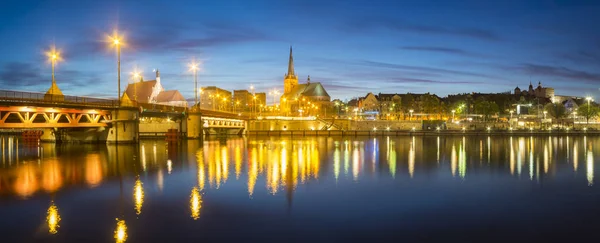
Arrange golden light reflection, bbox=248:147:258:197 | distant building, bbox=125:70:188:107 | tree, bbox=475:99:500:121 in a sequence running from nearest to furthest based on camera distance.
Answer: golden light reflection, bbox=248:147:258:197
distant building, bbox=125:70:188:107
tree, bbox=475:99:500:121

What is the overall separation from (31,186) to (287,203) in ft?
57.6

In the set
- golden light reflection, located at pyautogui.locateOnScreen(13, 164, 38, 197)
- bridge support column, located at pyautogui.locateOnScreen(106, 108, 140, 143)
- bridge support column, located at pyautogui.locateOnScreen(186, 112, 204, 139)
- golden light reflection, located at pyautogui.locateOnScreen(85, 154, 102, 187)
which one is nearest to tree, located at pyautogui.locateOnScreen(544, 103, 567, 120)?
bridge support column, located at pyautogui.locateOnScreen(186, 112, 204, 139)

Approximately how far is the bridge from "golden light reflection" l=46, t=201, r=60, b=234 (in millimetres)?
30879

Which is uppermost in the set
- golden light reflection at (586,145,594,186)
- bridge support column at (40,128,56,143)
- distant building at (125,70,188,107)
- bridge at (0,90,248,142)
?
distant building at (125,70,188,107)

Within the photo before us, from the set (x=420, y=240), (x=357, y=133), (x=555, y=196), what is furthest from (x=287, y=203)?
(x=357, y=133)

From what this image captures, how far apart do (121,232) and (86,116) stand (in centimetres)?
5369

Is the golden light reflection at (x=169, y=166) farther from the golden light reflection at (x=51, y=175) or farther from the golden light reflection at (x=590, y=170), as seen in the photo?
the golden light reflection at (x=590, y=170)

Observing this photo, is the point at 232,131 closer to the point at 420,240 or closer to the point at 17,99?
the point at 17,99

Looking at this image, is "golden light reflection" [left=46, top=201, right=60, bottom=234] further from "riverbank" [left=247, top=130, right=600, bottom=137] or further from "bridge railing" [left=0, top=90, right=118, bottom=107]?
"riverbank" [left=247, top=130, right=600, bottom=137]

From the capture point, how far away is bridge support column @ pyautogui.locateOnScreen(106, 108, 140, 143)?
68681 mm

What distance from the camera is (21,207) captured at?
23.8 m

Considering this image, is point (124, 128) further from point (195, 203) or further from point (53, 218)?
point (53, 218)

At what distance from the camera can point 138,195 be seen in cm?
2769

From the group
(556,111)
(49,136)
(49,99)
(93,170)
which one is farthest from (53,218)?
(556,111)
